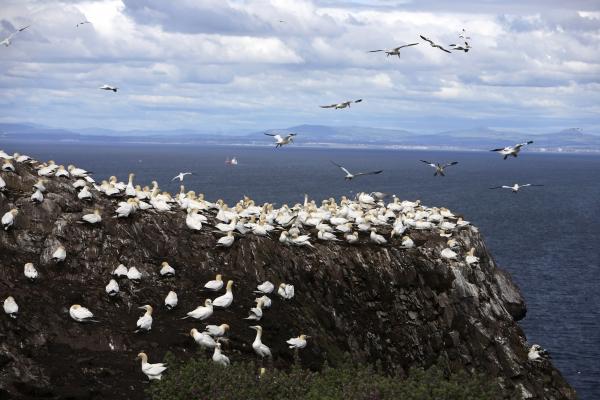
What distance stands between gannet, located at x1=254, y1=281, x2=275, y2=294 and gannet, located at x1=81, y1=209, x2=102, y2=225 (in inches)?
281

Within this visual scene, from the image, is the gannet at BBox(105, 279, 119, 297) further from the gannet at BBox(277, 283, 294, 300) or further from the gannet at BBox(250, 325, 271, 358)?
the gannet at BBox(277, 283, 294, 300)

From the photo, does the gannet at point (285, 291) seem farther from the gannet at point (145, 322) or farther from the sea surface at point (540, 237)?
the sea surface at point (540, 237)

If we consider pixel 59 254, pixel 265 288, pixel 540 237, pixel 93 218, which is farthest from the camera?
pixel 540 237

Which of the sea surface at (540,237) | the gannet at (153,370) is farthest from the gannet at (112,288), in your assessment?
the sea surface at (540,237)

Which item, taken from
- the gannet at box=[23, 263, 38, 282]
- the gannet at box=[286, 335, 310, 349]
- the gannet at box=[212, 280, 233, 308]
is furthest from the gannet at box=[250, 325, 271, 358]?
the gannet at box=[23, 263, 38, 282]

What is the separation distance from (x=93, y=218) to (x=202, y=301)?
5.86m

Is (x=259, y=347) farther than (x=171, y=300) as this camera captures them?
No

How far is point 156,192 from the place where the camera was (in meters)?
41.8

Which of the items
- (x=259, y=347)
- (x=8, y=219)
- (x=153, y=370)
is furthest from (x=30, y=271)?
(x=259, y=347)

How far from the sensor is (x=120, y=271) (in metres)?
32.7

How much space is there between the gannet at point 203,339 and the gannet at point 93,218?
8264 millimetres

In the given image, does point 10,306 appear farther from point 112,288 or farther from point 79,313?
point 112,288

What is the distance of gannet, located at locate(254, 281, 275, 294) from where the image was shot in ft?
113

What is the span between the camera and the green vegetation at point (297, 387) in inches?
917
